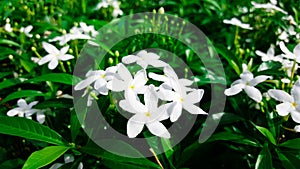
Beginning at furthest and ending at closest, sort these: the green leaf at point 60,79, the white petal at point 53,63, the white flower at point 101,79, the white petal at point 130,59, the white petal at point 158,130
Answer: the white petal at point 53,63
the green leaf at point 60,79
the white petal at point 130,59
the white flower at point 101,79
the white petal at point 158,130

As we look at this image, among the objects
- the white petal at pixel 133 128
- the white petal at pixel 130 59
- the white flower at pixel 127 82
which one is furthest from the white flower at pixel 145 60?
the white petal at pixel 133 128

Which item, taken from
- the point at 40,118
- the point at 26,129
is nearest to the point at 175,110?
the point at 26,129

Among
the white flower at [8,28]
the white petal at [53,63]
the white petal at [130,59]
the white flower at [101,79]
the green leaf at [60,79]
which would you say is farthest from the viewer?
the white flower at [8,28]

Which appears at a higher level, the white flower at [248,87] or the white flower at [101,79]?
the white flower at [101,79]

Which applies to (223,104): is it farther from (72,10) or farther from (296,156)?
(72,10)

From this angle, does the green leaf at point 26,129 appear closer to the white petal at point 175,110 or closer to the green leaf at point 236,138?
the white petal at point 175,110
